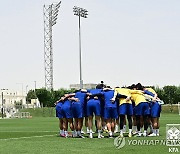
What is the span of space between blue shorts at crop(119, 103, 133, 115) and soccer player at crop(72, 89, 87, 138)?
1.37 meters

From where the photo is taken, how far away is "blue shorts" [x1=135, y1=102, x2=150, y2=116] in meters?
17.5

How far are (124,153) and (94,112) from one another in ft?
18.1

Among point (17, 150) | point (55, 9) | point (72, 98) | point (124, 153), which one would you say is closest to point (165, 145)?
point (124, 153)

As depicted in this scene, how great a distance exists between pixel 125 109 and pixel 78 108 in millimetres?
1636

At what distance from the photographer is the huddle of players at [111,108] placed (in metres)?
17.0

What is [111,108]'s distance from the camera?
Answer: 1683 cm

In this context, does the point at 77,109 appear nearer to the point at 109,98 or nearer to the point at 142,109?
the point at 109,98

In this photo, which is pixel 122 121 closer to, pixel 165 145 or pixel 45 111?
pixel 165 145

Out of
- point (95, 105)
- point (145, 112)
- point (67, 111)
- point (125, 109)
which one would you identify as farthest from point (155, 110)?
point (67, 111)

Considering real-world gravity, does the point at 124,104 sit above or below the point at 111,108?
above

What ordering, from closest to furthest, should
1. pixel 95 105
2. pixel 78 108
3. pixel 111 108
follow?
pixel 111 108, pixel 95 105, pixel 78 108

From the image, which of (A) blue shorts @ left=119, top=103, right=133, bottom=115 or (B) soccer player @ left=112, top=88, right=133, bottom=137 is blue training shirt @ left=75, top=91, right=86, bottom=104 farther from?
(A) blue shorts @ left=119, top=103, right=133, bottom=115

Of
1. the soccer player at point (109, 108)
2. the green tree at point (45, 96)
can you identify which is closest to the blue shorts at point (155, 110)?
the soccer player at point (109, 108)

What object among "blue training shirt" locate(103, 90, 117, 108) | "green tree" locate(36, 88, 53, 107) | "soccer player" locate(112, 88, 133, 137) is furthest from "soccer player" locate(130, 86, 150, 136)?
"green tree" locate(36, 88, 53, 107)
